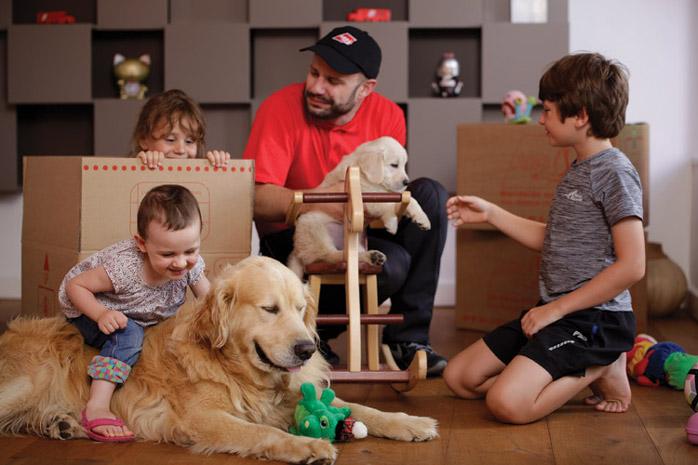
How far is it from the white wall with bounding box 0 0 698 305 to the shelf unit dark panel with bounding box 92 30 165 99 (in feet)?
6.48

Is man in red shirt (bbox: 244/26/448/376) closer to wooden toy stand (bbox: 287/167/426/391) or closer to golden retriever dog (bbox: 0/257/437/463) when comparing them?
wooden toy stand (bbox: 287/167/426/391)

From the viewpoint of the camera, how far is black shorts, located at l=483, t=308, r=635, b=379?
228 cm

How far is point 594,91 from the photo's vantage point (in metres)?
2.34

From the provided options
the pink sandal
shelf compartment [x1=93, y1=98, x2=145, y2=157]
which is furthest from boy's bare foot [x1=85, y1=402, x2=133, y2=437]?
shelf compartment [x1=93, y1=98, x2=145, y2=157]

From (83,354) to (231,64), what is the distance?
2320 mm

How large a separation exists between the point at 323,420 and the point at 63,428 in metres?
0.60

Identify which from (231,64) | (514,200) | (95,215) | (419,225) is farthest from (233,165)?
(231,64)

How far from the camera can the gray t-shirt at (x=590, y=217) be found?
7.51 feet

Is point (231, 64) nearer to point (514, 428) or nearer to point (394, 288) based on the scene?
point (394, 288)

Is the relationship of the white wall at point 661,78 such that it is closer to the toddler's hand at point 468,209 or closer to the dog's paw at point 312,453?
the toddler's hand at point 468,209

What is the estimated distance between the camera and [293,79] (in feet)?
14.2

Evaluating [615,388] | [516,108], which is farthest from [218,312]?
[516,108]

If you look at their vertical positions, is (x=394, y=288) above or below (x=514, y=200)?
below

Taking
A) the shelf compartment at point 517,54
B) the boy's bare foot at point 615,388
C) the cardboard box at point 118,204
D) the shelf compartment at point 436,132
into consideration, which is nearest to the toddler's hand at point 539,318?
the boy's bare foot at point 615,388
